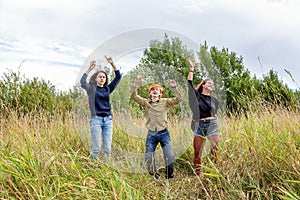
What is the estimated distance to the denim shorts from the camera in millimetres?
4695

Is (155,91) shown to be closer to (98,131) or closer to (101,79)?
(101,79)

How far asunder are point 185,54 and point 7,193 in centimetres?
288

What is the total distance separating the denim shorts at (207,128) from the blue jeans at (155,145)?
47cm

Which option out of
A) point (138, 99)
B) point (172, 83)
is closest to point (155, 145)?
point (138, 99)

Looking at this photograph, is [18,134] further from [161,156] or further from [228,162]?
[228,162]

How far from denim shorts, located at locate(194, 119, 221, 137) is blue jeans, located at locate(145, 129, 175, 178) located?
0.47m

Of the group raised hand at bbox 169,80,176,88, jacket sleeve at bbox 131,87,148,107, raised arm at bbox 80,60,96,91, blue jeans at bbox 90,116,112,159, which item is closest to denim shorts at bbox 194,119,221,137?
raised hand at bbox 169,80,176,88

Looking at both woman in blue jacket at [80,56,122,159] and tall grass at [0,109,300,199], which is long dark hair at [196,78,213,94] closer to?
tall grass at [0,109,300,199]

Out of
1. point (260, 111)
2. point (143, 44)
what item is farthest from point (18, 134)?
point (260, 111)

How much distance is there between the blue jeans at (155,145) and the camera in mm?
4570

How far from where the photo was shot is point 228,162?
395 cm

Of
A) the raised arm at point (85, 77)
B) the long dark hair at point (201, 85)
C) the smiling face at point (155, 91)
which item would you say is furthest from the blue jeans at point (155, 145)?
the raised arm at point (85, 77)

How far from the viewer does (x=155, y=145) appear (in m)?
4.67

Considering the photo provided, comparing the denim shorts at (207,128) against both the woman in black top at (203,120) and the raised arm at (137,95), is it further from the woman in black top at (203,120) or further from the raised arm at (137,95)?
the raised arm at (137,95)
